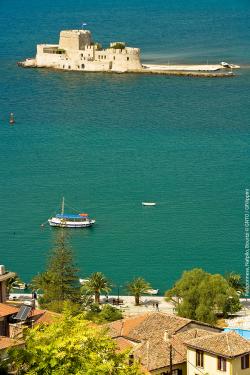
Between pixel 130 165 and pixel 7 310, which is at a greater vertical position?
pixel 130 165

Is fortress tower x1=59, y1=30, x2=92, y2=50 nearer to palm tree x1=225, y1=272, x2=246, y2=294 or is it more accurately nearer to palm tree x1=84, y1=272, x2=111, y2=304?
palm tree x1=225, y1=272, x2=246, y2=294

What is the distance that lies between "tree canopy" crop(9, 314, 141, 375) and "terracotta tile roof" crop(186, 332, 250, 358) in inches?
270

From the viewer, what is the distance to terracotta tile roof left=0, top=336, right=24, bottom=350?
24.9m

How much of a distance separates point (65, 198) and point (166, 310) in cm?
2807

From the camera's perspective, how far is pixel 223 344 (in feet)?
99.6

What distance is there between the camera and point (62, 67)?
137875mm

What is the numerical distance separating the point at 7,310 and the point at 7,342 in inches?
121

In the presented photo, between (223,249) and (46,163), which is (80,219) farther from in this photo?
(46,163)

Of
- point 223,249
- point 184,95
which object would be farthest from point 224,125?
point 223,249

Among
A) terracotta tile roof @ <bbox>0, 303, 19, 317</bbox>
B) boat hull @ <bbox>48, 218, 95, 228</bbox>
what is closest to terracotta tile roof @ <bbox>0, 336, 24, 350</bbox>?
terracotta tile roof @ <bbox>0, 303, 19, 317</bbox>

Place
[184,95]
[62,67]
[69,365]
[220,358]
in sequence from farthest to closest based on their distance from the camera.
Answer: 1. [62,67]
2. [184,95]
3. [220,358]
4. [69,365]

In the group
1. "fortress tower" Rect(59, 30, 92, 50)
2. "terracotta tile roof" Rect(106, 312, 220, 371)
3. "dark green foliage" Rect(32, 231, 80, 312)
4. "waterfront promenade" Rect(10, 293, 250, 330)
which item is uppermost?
"fortress tower" Rect(59, 30, 92, 50)

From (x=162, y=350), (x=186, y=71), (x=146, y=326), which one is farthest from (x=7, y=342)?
(x=186, y=71)

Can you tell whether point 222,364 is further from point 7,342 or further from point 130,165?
point 130,165
